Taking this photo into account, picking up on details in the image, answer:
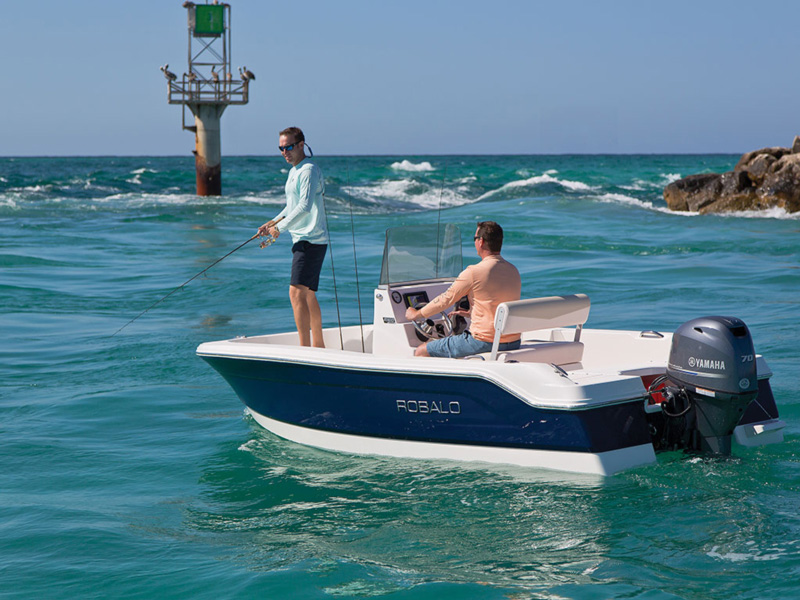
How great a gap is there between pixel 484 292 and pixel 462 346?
405mm

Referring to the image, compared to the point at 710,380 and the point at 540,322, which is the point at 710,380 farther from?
the point at 540,322

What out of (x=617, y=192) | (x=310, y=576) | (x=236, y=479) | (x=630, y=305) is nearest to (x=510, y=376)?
(x=310, y=576)

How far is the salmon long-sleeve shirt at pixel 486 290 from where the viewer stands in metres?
5.64

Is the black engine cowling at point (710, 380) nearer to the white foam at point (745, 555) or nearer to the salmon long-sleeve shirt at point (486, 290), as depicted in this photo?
the white foam at point (745, 555)

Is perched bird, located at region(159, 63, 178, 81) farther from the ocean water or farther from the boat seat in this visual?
the boat seat

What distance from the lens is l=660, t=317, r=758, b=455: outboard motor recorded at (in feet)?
16.8

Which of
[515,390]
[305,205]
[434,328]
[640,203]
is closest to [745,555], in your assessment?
[515,390]

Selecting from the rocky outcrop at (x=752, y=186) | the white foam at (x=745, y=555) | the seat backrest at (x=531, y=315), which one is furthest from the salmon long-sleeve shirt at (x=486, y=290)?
the rocky outcrop at (x=752, y=186)

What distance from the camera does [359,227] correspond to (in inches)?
996

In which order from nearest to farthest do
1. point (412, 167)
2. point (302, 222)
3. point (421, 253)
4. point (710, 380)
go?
point (710, 380) < point (302, 222) < point (421, 253) < point (412, 167)

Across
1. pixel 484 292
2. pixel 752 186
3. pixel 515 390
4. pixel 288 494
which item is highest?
pixel 752 186

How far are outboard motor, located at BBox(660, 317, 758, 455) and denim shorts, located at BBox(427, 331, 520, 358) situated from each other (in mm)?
1060

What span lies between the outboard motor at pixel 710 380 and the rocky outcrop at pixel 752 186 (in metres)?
22.2

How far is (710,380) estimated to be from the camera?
516 cm
